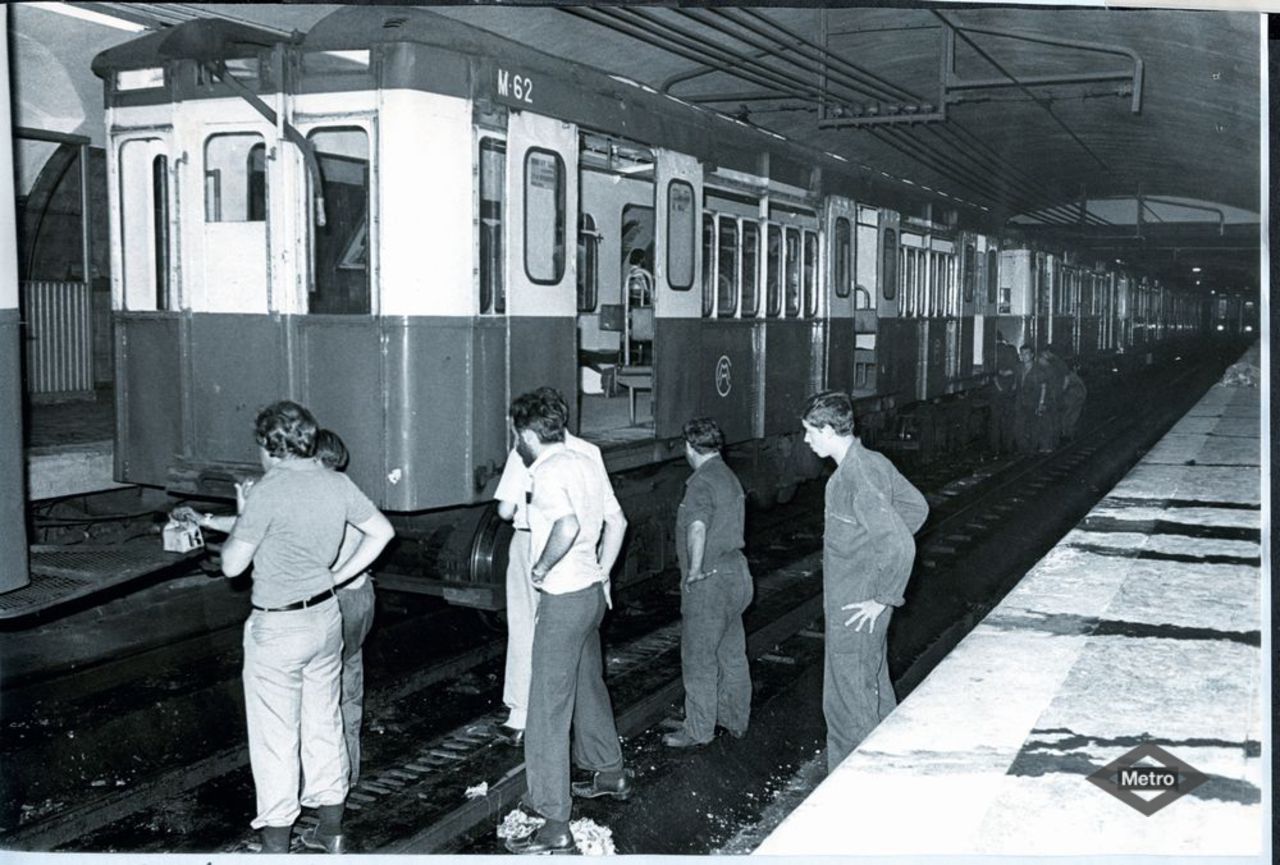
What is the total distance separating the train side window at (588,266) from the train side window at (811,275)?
1.74 m

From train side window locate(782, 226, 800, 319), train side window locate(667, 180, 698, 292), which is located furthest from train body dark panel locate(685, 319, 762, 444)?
train side window locate(782, 226, 800, 319)

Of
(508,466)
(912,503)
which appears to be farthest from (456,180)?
(912,503)

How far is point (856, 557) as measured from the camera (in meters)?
4.58

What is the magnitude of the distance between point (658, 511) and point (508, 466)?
2850 millimetres

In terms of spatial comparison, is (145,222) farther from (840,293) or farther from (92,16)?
(840,293)

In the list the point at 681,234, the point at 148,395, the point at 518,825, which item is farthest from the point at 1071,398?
the point at 518,825

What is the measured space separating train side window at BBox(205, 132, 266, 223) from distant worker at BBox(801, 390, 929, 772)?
3.30 meters

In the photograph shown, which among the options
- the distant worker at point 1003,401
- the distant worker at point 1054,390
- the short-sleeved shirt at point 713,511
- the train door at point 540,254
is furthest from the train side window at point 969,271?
the short-sleeved shirt at point 713,511

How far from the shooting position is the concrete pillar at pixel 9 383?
15.5ft

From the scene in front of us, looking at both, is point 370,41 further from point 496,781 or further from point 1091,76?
point 1091,76

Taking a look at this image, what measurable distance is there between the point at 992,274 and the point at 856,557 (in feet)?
41.7

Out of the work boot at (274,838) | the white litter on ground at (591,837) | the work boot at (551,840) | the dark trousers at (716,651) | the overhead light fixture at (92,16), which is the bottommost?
the white litter on ground at (591,837)

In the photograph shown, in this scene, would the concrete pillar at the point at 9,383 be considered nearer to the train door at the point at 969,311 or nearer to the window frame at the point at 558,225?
the window frame at the point at 558,225

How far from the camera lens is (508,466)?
17.9 ft
